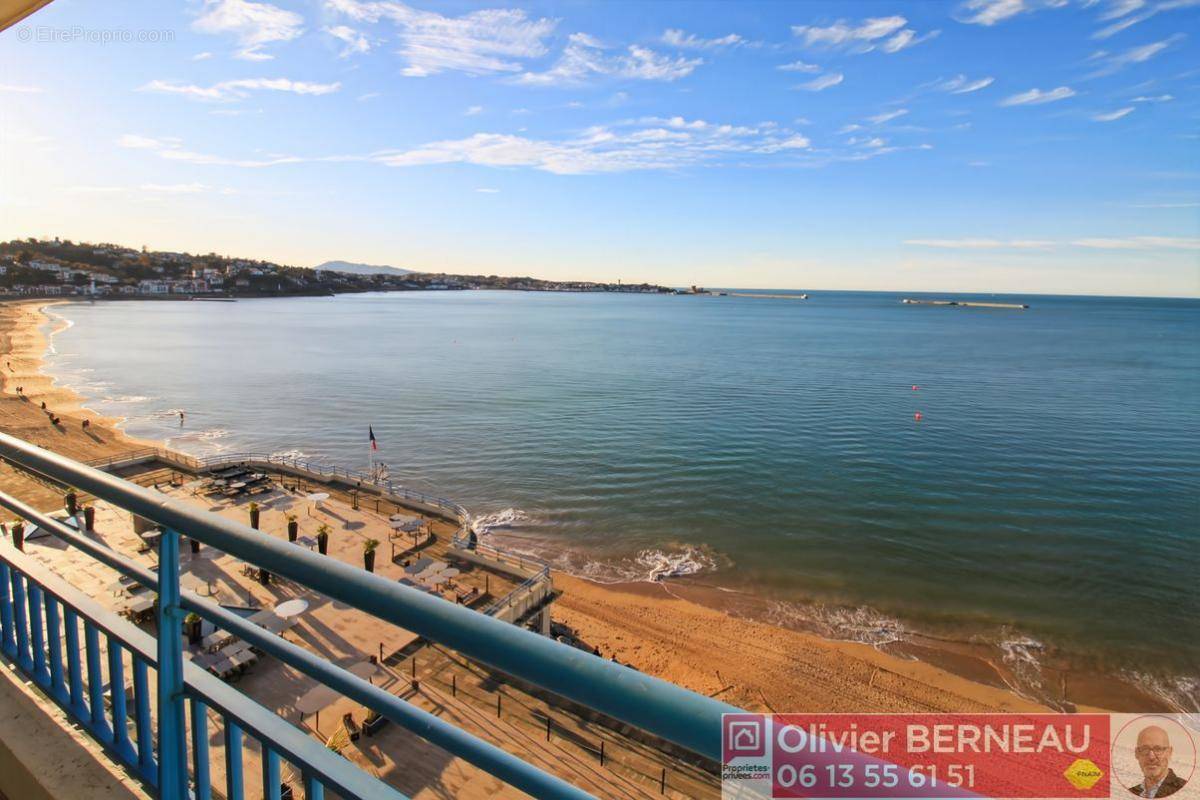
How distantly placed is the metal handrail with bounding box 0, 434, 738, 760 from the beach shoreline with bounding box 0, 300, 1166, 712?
18.5m

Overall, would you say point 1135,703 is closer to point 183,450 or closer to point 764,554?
point 764,554

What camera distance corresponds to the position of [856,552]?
2661 centimetres

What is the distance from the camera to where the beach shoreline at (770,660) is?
18.2 meters

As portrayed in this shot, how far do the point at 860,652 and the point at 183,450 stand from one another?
39.9 m

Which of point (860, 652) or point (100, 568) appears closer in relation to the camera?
point (100, 568)

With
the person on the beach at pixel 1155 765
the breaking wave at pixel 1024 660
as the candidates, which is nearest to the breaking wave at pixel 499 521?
the breaking wave at pixel 1024 660

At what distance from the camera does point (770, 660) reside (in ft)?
64.4

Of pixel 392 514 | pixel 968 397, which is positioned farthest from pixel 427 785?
pixel 968 397

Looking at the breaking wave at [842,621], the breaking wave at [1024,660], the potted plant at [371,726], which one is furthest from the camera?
the breaking wave at [842,621]

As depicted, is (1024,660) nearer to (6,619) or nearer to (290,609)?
(290,609)

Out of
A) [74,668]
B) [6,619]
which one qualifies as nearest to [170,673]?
[74,668]

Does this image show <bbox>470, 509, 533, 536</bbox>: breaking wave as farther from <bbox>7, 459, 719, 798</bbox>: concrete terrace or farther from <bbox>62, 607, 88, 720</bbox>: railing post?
<bbox>62, 607, 88, 720</bbox>: railing post

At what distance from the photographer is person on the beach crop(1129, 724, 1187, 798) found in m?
15.0

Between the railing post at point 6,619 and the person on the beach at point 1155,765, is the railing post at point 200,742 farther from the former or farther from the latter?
the person on the beach at point 1155,765
